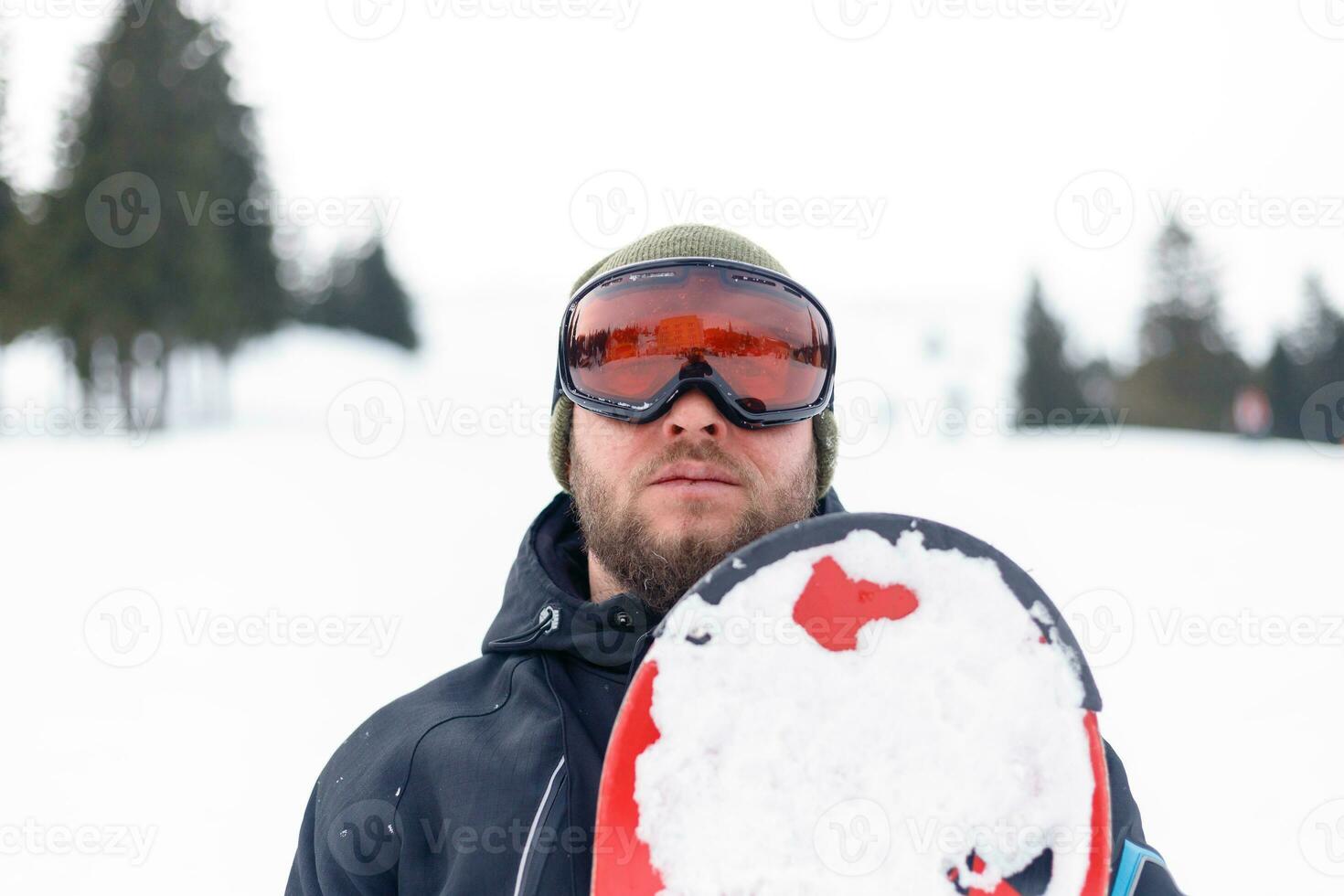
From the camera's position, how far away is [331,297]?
4941 cm

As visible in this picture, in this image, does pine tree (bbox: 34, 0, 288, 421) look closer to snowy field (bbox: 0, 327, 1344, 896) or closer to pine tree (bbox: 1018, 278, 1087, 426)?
snowy field (bbox: 0, 327, 1344, 896)

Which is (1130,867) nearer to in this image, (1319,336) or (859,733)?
(859,733)

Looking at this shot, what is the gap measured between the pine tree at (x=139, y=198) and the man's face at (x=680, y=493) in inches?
984

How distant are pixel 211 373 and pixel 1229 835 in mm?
34744

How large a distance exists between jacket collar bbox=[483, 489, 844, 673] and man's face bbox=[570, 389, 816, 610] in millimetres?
98

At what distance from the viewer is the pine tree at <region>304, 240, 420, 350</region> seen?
4969cm

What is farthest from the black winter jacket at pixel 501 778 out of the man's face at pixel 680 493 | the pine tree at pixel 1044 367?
the pine tree at pixel 1044 367

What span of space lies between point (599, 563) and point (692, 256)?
2.71 ft

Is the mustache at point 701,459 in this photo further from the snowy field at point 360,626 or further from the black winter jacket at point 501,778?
the snowy field at point 360,626

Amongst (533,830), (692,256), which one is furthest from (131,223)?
(533,830)

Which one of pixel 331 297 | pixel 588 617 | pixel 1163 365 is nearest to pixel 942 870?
pixel 588 617

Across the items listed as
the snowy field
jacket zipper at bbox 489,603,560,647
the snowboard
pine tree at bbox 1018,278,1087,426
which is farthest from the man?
pine tree at bbox 1018,278,1087,426

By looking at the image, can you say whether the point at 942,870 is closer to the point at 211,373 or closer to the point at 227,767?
the point at 227,767

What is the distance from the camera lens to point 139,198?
22.7 meters
